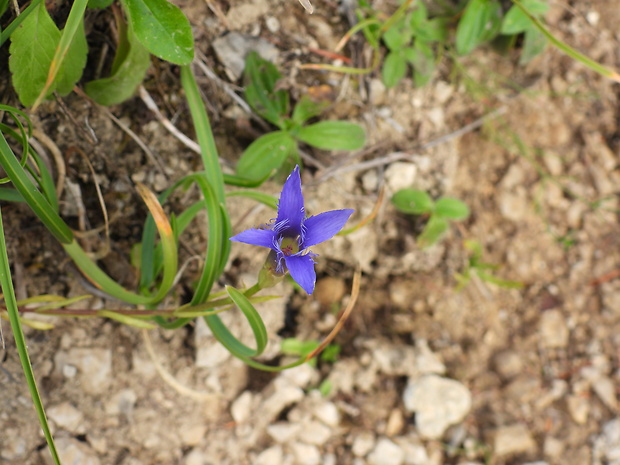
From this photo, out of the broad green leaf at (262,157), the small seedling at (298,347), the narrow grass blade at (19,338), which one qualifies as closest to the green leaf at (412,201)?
the broad green leaf at (262,157)

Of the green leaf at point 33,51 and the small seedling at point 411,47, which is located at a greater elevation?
the green leaf at point 33,51

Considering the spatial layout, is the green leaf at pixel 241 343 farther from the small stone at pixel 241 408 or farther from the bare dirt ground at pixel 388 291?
the small stone at pixel 241 408

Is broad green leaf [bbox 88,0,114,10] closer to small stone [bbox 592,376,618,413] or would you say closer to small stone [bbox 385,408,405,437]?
small stone [bbox 385,408,405,437]

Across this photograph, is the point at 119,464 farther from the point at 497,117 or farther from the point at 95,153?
the point at 497,117

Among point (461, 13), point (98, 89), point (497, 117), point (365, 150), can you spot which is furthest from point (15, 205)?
point (497, 117)

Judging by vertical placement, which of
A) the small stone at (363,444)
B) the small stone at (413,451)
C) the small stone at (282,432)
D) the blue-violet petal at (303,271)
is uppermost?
the blue-violet petal at (303,271)

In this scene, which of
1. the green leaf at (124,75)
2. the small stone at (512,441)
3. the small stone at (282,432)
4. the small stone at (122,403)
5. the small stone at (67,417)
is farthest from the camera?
the small stone at (512,441)

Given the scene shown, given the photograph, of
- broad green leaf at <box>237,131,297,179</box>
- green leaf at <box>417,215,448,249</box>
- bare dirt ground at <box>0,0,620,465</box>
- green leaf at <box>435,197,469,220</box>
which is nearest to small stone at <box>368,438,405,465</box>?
bare dirt ground at <box>0,0,620,465</box>
